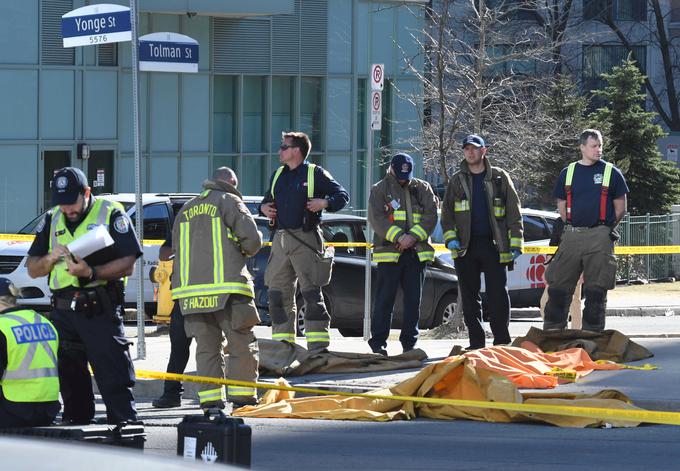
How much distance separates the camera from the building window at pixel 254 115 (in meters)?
30.8

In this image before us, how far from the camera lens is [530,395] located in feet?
34.1

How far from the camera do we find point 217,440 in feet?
22.1

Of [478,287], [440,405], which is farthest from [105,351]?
[478,287]

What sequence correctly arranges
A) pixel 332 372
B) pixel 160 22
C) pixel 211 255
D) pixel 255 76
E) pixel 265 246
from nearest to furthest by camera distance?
pixel 211 255, pixel 332 372, pixel 265 246, pixel 160 22, pixel 255 76

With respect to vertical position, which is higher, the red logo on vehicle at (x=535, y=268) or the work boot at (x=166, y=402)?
the red logo on vehicle at (x=535, y=268)

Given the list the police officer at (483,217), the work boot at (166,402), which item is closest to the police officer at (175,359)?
the work boot at (166,402)

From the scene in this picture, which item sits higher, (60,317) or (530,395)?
(60,317)

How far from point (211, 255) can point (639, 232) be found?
20.7 metres

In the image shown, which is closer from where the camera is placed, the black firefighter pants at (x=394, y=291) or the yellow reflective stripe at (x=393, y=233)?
the yellow reflective stripe at (x=393, y=233)

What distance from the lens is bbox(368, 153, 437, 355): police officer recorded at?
12.7 metres

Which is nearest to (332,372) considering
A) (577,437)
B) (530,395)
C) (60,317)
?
(530,395)

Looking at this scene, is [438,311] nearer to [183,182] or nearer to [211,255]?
[211,255]

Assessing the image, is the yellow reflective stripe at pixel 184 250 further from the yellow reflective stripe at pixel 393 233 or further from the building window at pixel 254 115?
the building window at pixel 254 115

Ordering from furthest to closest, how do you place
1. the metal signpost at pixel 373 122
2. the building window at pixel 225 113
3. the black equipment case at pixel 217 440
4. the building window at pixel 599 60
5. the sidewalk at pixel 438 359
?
the building window at pixel 599 60 < the building window at pixel 225 113 < the metal signpost at pixel 373 122 < the sidewalk at pixel 438 359 < the black equipment case at pixel 217 440
